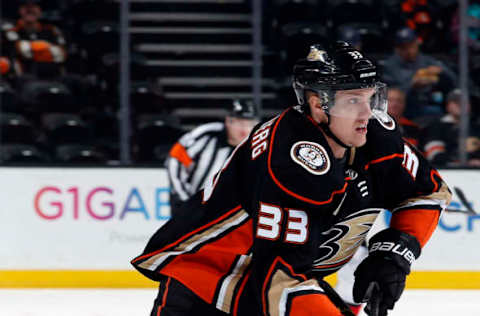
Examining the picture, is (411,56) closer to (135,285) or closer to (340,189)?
(135,285)

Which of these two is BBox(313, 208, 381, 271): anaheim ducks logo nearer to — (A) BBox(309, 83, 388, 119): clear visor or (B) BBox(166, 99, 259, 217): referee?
(A) BBox(309, 83, 388, 119): clear visor

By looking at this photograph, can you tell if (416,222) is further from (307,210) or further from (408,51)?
(408,51)

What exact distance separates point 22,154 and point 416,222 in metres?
3.83

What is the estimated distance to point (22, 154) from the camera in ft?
18.5

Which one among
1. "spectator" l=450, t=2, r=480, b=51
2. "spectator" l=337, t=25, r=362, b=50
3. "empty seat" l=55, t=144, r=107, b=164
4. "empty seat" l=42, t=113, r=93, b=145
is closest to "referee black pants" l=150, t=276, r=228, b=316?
"empty seat" l=55, t=144, r=107, b=164

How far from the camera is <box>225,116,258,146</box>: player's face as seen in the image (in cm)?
502

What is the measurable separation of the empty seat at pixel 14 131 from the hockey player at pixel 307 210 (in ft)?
12.2

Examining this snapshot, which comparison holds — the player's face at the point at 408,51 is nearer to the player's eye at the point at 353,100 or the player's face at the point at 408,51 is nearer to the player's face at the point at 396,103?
the player's face at the point at 396,103

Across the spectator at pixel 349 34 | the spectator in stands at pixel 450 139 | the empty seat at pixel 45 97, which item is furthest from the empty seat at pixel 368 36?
the empty seat at pixel 45 97

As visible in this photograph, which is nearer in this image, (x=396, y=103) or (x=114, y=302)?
(x=114, y=302)

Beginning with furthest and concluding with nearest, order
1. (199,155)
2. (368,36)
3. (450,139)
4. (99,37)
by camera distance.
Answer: (99,37), (368,36), (450,139), (199,155)

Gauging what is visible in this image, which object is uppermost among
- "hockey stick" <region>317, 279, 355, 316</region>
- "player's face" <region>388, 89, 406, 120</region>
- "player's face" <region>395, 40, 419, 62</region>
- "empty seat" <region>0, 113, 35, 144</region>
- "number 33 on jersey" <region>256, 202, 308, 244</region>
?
"number 33 on jersey" <region>256, 202, 308, 244</region>

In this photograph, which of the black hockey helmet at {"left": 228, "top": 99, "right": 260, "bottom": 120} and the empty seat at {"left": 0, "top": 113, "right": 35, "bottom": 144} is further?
the empty seat at {"left": 0, "top": 113, "right": 35, "bottom": 144}

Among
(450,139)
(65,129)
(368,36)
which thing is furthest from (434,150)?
(65,129)
